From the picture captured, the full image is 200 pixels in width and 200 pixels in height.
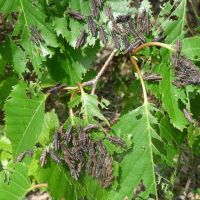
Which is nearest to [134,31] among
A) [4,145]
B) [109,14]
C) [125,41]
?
[125,41]

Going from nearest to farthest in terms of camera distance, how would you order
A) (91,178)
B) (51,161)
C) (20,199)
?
1. (51,161)
2. (91,178)
3. (20,199)

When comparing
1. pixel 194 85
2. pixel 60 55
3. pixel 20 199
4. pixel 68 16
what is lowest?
pixel 20 199

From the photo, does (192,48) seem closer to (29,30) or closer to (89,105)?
(89,105)

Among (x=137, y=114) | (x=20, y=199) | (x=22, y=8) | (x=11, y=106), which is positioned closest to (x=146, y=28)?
(x=137, y=114)

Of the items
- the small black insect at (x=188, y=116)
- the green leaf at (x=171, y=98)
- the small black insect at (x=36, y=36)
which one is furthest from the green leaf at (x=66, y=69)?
the small black insect at (x=188, y=116)

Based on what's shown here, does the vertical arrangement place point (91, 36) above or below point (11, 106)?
above

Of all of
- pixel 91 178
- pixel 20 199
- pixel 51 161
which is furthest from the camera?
pixel 20 199

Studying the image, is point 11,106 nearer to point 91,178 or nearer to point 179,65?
point 91,178

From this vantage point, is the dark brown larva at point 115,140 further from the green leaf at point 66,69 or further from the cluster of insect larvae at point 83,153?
the green leaf at point 66,69
